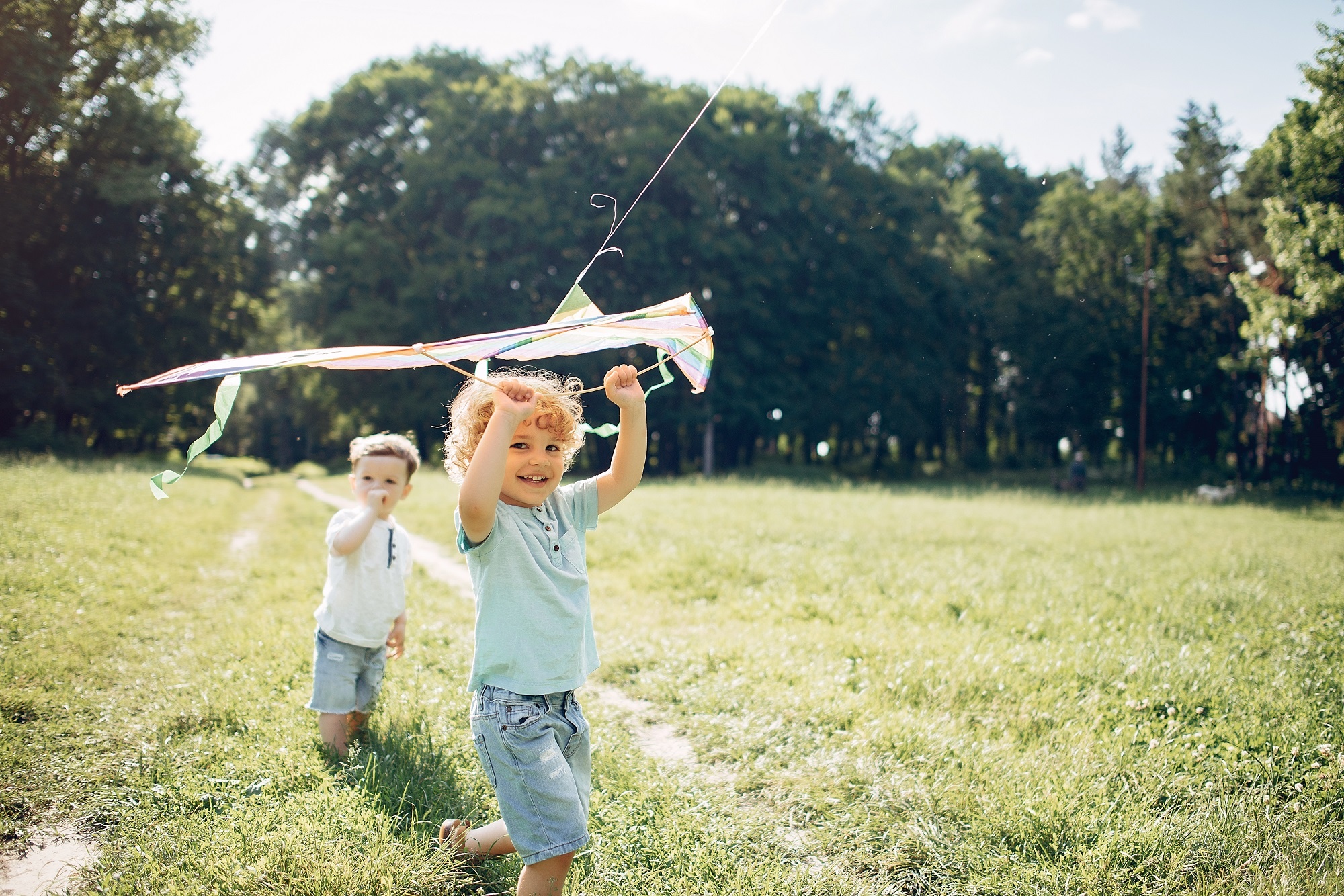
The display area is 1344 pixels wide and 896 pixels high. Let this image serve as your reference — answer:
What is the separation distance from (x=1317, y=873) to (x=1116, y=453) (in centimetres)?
5839

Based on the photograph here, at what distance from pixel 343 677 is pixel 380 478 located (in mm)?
1061

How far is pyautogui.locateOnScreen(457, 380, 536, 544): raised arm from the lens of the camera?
7.95ft

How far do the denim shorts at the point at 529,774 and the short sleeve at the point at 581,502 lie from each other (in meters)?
0.68

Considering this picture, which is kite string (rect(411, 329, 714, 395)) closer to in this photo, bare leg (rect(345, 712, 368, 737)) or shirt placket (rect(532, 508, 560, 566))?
shirt placket (rect(532, 508, 560, 566))

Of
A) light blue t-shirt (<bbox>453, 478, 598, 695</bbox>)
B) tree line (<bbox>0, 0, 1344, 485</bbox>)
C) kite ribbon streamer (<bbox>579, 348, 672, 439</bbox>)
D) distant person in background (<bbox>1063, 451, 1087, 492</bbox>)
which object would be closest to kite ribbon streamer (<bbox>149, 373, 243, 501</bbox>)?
light blue t-shirt (<bbox>453, 478, 598, 695</bbox>)

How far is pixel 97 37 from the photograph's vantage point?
28.2m

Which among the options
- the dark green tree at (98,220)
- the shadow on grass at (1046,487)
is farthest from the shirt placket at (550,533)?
the dark green tree at (98,220)

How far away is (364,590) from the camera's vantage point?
4.07m

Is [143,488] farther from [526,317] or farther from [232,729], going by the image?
[526,317]

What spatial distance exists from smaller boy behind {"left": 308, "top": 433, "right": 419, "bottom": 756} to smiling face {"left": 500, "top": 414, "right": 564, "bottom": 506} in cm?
166

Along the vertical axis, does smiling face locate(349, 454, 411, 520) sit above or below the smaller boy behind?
above

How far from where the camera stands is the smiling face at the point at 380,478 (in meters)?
4.18

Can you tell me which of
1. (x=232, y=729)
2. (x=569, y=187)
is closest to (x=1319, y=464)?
(x=569, y=187)

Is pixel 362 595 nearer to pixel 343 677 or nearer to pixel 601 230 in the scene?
pixel 343 677
